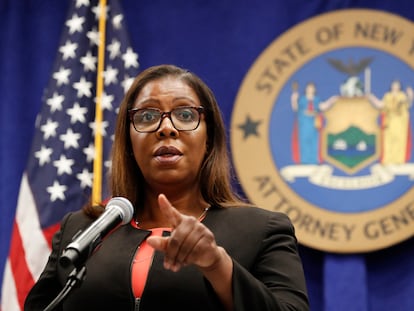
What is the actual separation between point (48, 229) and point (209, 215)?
1.67 m

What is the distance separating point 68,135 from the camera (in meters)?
3.17

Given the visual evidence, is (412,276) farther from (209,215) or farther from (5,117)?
(5,117)

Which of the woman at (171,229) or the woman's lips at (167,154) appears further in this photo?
the woman's lips at (167,154)

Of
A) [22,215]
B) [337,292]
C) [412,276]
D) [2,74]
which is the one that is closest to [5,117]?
[2,74]

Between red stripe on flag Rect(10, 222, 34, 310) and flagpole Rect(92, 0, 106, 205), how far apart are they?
0.37 m

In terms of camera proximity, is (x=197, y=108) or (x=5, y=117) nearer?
(x=197, y=108)

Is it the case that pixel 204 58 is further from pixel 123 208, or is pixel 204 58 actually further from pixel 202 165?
pixel 123 208

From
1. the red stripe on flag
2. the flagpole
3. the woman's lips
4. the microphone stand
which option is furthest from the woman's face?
the red stripe on flag

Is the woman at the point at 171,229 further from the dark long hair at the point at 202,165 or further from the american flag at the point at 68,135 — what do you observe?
the american flag at the point at 68,135

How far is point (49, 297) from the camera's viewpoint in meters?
1.55

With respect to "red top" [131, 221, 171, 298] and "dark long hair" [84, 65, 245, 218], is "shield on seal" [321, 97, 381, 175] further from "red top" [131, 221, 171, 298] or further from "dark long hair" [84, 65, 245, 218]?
"red top" [131, 221, 171, 298]

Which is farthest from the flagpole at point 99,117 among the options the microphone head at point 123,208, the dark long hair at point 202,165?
the microphone head at point 123,208

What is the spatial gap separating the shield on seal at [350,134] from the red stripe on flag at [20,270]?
4.18 feet

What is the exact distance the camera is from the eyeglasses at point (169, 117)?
156 centimetres
